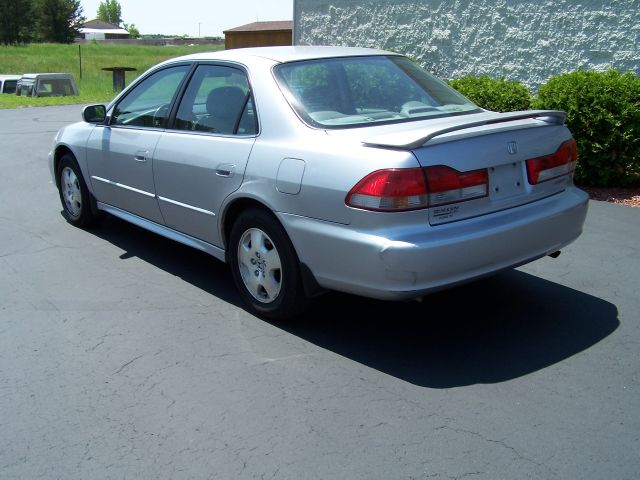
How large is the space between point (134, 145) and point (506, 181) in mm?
2991

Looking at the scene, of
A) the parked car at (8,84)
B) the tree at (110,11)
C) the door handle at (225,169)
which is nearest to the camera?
the door handle at (225,169)

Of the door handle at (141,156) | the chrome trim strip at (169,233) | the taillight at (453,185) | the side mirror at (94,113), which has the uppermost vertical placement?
the side mirror at (94,113)

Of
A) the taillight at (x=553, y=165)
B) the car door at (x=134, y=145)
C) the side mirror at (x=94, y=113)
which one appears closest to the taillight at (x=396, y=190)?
the taillight at (x=553, y=165)

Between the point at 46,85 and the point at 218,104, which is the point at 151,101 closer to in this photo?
the point at 218,104

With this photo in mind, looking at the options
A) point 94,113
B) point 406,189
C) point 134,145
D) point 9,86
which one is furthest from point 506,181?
point 9,86

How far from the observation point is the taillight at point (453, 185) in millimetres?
3902

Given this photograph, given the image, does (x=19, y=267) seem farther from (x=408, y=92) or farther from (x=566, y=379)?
(x=566, y=379)

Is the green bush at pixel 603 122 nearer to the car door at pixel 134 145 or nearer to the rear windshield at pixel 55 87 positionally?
the car door at pixel 134 145

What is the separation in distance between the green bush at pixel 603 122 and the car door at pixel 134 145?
463cm

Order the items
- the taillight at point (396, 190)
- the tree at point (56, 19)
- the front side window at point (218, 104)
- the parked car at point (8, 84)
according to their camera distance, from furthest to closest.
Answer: the tree at point (56, 19) → the parked car at point (8, 84) → the front side window at point (218, 104) → the taillight at point (396, 190)

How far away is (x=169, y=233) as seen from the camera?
18.5 ft

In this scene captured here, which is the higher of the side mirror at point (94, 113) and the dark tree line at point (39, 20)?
the dark tree line at point (39, 20)

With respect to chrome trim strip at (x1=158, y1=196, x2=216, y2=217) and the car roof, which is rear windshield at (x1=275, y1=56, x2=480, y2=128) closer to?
the car roof

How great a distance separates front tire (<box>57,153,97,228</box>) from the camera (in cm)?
685
